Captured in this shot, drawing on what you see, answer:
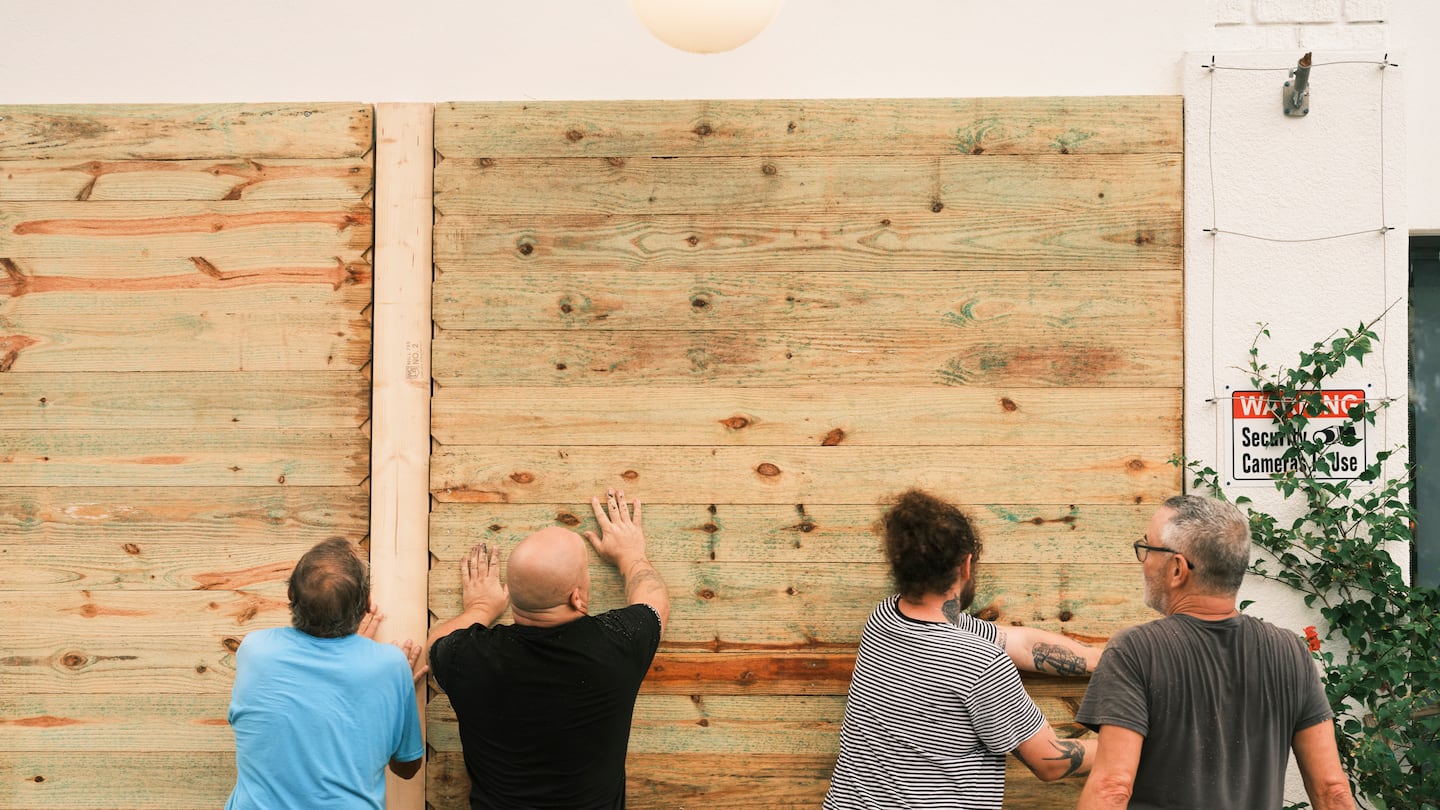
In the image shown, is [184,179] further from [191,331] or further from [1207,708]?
[1207,708]

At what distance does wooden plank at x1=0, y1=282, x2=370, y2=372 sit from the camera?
101 inches

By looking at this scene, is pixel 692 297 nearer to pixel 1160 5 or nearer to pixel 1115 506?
pixel 1115 506

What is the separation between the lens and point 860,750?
2.10m

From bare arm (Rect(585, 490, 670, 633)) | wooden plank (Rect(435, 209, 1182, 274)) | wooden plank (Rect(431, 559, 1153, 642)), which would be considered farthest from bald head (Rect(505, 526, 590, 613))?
wooden plank (Rect(435, 209, 1182, 274))

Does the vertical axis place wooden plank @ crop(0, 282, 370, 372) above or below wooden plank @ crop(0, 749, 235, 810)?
above

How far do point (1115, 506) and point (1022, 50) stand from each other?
1220mm

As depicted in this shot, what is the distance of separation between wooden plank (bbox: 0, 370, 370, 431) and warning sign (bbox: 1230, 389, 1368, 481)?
229cm

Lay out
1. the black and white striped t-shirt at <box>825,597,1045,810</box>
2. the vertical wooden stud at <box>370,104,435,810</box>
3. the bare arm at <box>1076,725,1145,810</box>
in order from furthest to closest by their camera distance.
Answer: the vertical wooden stud at <box>370,104,435,810</box>, the black and white striped t-shirt at <box>825,597,1045,810</box>, the bare arm at <box>1076,725,1145,810</box>

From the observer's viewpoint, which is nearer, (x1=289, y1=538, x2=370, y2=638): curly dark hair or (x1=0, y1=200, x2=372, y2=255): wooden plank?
(x1=289, y1=538, x2=370, y2=638): curly dark hair

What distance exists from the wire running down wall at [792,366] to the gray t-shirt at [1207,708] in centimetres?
65

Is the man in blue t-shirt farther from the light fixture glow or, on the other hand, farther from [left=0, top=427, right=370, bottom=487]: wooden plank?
the light fixture glow

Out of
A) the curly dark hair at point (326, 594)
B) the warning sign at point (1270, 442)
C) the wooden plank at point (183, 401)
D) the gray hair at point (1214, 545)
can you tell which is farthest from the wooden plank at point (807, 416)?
the gray hair at point (1214, 545)

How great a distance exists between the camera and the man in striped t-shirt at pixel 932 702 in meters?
2.01

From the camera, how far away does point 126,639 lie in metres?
2.58
